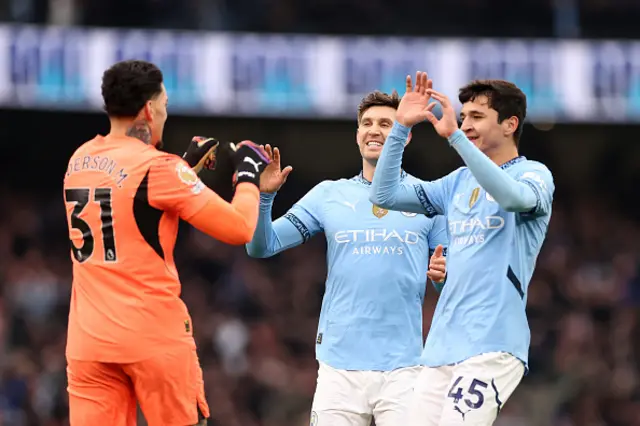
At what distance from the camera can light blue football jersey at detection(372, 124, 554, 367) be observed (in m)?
5.55

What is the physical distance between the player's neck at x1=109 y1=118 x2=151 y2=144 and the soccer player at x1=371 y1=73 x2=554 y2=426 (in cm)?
125

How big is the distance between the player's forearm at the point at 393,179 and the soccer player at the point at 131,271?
0.93 metres

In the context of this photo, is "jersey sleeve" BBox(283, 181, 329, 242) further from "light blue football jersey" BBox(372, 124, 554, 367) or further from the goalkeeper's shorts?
the goalkeeper's shorts

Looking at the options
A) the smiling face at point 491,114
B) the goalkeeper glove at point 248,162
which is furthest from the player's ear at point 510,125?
the goalkeeper glove at point 248,162

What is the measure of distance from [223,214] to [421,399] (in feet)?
4.56

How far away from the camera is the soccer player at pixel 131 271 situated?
515 cm

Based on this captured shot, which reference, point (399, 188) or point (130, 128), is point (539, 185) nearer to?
point (399, 188)

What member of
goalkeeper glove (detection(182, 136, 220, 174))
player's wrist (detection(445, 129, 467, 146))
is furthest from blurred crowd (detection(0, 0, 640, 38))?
player's wrist (detection(445, 129, 467, 146))

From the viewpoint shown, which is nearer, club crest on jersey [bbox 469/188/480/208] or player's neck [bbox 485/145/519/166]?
club crest on jersey [bbox 469/188/480/208]

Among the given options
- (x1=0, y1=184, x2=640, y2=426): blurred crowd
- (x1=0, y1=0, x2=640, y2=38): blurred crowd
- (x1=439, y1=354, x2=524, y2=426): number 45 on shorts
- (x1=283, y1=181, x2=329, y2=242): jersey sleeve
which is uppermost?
(x1=0, y1=0, x2=640, y2=38): blurred crowd

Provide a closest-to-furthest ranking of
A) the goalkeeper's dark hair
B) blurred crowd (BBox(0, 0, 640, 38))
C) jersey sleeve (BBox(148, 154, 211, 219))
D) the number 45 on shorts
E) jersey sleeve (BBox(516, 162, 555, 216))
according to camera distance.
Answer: jersey sleeve (BBox(148, 154, 211, 219))
the goalkeeper's dark hair
the number 45 on shorts
jersey sleeve (BBox(516, 162, 555, 216))
blurred crowd (BBox(0, 0, 640, 38))

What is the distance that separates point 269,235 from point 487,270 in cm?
153

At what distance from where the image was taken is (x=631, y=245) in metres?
17.0

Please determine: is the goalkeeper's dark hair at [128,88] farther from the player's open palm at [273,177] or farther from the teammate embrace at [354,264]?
the player's open palm at [273,177]
